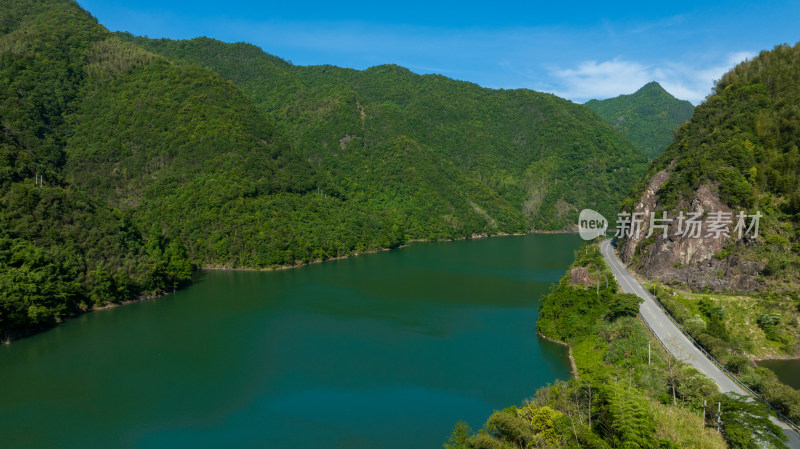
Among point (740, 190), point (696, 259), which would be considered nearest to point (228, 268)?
point (696, 259)

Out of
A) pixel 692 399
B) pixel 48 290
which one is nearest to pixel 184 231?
pixel 48 290

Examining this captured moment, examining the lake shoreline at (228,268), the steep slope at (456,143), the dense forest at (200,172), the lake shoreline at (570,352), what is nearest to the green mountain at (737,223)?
the lake shoreline at (570,352)

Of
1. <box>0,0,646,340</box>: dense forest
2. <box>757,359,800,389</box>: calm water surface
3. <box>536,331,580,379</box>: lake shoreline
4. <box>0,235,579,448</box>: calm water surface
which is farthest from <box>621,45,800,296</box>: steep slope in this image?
<box>0,0,646,340</box>: dense forest

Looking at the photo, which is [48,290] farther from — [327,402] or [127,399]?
[327,402]

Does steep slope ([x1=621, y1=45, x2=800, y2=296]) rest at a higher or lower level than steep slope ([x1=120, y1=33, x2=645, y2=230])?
lower

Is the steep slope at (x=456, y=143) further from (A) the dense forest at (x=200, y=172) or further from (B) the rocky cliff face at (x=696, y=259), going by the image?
(B) the rocky cliff face at (x=696, y=259)

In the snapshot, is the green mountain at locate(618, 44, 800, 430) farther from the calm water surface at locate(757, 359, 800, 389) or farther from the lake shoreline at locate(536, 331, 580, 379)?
the lake shoreline at locate(536, 331, 580, 379)

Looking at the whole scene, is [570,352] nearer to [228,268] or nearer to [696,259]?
[696,259]
